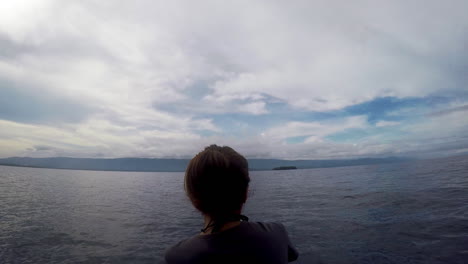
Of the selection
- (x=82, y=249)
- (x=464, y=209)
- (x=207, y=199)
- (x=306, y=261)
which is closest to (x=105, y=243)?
(x=82, y=249)

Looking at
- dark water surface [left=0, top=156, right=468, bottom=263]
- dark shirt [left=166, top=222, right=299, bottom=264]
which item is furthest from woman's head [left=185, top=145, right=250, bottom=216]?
dark water surface [left=0, top=156, right=468, bottom=263]

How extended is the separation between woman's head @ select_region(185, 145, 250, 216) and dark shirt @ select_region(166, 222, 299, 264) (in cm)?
26

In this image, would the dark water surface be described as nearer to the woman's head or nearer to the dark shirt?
the dark shirt

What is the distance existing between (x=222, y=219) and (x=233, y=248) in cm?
32

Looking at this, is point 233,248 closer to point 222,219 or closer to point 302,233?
point 222,219

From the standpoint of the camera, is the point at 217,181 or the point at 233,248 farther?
the point at 217,181

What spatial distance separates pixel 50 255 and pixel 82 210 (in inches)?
503

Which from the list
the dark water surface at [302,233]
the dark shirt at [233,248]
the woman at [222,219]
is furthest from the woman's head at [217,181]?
the dark water surface at [302,233]

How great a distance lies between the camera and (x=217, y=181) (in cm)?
246

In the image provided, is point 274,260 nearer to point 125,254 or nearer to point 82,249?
point 125,254

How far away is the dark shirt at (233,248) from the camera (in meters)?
2.34

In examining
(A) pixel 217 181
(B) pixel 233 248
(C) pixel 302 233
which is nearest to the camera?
(B) pixel 233 248

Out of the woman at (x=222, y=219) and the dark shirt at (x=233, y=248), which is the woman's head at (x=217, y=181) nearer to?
the woman at (x=222, y=219)

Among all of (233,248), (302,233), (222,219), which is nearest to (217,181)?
(222,219)
